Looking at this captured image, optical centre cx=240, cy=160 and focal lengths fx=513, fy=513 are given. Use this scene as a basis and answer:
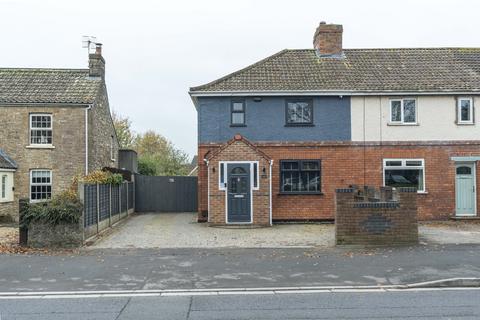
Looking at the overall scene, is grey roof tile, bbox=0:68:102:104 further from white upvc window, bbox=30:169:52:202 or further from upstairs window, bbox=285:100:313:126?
upstairs window, bbox=285:100:313:126

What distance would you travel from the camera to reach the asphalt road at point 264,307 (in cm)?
720

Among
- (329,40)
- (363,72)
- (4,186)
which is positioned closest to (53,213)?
(4,186)

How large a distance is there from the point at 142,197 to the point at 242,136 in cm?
1020

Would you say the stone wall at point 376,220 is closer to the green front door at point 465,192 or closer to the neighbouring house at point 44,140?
the green front door at point 465,192

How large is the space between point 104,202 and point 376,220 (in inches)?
391

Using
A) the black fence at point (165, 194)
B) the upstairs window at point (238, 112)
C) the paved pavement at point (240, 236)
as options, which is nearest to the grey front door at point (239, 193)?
the paved pavement at point (240, 236)

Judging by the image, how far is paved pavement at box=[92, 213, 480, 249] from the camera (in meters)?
14.9

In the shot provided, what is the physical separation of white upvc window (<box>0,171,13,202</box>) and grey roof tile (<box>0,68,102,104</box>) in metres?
3.50

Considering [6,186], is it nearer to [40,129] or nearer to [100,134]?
[40,129]

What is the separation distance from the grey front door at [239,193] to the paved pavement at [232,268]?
5946mm

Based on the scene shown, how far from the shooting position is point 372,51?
24.7 m

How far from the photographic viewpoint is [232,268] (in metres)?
11.2

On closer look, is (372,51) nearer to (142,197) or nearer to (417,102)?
(417,102)

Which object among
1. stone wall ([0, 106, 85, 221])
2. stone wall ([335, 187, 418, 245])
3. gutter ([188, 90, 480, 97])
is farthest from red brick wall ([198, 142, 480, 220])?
stone wall ([335, 187, 418, 245])
